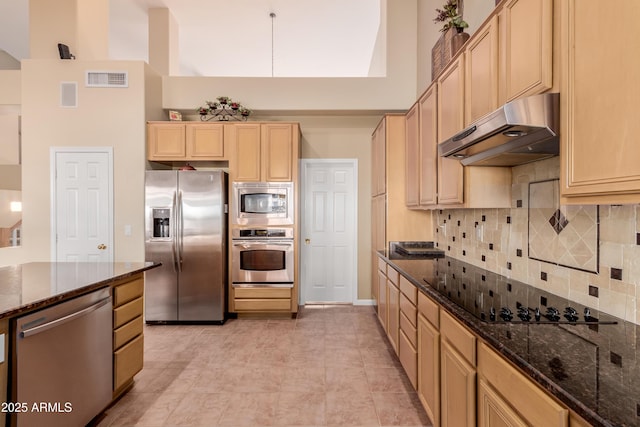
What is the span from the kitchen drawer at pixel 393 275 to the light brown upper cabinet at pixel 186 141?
98.3 inches

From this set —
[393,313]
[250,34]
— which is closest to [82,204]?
[250,34]

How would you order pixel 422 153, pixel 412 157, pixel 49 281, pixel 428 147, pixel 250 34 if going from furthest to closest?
pixel 250 34 → pixel 412 157 → pixel 422 153 → pixel 428 147 → pixel 49 281

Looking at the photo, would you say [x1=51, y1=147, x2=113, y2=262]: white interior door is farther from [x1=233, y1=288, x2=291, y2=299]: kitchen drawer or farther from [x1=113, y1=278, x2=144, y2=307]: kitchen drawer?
[x1=113, y1=278, x2=144, y2=307]: kitchen drawer

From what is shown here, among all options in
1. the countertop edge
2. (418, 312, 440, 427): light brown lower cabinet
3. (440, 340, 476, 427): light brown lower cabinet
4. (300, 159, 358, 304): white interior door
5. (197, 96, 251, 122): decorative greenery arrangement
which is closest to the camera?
the countertop edge

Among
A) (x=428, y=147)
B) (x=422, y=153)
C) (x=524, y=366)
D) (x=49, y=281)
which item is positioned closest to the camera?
(x=524, y=366)

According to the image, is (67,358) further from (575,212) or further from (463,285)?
(575,212)

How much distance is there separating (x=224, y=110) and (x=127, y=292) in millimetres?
2744

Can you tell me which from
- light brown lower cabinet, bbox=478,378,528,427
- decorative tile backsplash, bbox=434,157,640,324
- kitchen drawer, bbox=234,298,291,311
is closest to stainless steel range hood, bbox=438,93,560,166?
decorative tile backsplash, bbox=434,157,640,324

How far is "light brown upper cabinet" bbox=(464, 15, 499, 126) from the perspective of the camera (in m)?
1.69

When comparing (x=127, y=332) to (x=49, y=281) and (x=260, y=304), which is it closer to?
(x=49, y=281)

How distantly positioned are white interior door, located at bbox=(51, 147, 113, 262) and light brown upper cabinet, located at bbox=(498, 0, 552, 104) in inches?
168

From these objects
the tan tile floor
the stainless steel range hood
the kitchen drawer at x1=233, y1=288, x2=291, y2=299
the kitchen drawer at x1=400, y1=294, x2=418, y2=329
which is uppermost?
the stainless steel range hood

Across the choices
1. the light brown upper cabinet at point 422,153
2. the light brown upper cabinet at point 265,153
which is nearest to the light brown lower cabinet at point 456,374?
the light brown upper cabinet at point 422,153

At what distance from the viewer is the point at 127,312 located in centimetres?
222
